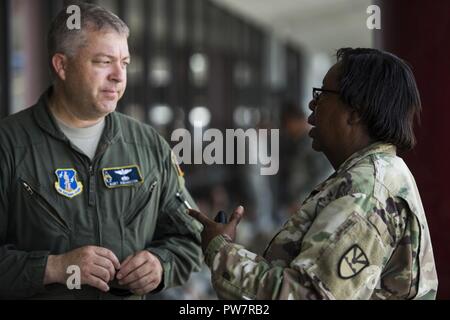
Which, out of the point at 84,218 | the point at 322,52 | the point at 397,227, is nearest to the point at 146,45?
the point at 84,218

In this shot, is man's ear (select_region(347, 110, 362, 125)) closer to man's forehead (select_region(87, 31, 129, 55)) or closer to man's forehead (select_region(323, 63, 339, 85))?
man's forehead (select_region(323, 63, 339, 85))

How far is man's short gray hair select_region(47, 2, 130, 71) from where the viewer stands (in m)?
1.84

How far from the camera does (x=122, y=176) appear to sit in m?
1.96

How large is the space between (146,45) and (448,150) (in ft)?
15.9

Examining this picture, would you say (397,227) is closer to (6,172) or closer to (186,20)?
(6,172)

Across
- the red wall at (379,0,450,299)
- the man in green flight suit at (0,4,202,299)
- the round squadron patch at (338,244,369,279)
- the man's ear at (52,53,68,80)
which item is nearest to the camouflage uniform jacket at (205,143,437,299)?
the round squadron patch at (338,244,369,279)

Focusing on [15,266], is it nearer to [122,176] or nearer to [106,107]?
[122,176]

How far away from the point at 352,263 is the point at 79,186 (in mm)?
964

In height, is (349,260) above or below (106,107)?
below

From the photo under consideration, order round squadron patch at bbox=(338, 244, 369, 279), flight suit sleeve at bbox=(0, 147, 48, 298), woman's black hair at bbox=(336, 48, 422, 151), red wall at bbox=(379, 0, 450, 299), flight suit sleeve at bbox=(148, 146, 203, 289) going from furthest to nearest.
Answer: red wall at bbox=(379, 0, 450, 299) → flight suit sleeve at bbox=(148, 146, 203, 289) → flight suit sleeve at bbox=(0, 147, 48, 298) → woman's black hair at bbox=(336, 48, 422, 151) → round squadron patch at bbox=(338, 244, 369, 279)

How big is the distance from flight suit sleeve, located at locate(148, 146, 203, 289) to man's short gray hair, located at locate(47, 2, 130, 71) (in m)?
0.50

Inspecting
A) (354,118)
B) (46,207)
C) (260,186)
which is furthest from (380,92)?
(260,186)

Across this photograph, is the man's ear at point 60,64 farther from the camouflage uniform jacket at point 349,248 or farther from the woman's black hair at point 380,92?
the woman's black hair at point 380,92
